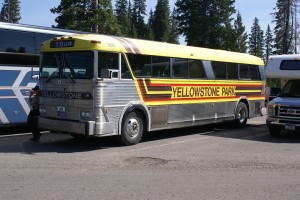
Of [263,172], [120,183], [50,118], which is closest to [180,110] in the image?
[50,118]

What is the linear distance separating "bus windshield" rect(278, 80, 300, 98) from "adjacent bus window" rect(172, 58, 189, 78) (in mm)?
3450

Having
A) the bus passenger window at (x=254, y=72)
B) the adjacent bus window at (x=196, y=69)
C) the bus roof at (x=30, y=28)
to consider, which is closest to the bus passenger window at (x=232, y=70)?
the bus passenger window at (x=254, y=72)

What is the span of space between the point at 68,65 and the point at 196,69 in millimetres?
4625

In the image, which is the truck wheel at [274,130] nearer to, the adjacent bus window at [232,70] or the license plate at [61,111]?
the adjacent bus window at [232,70]

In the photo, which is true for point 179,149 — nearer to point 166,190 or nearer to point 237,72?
point 166,190

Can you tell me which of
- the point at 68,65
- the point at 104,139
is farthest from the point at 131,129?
the point at 68,65

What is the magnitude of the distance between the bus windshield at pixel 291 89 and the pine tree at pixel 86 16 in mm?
15653

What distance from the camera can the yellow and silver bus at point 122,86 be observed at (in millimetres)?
10406

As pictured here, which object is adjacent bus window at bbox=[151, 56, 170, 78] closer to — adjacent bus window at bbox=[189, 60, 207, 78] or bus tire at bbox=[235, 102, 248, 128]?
adjacent bus window at bbox=[189, 60, 207, 78]

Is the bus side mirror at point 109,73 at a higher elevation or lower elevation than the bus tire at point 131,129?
higher

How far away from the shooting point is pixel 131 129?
449 inches

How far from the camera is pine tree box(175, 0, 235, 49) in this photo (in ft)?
187

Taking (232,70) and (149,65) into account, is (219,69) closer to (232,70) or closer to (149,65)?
(232,70)

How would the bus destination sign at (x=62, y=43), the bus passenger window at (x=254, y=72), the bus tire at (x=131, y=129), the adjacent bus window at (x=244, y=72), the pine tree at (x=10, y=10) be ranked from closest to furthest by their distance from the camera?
the bus destination sign at (x=62, y=43) → the bus tire at (x=131, y=129) → the adjacent bus window at (x=244, y=72) → the bus passenger window at (x=254, y=72) → the pine tree at (x=10, y=10)
